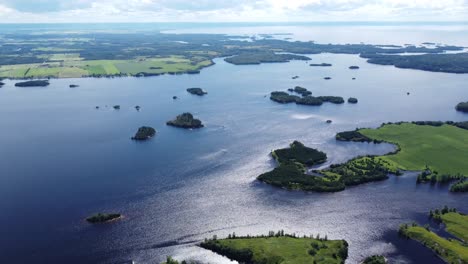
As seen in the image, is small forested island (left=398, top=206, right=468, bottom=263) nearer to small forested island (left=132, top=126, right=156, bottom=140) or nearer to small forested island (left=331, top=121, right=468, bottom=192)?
small forested island (left=331, top=121, right=468, bottom=192)

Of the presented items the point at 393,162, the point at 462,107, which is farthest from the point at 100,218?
the point at 462,107

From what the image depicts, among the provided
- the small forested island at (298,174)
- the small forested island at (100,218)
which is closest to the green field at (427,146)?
the small forested island at (298,174)

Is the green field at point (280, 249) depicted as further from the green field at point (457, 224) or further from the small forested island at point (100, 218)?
the green field at point (457, 224)

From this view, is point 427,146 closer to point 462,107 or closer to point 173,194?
point 462,107

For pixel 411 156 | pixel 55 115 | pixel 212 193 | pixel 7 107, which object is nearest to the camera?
pixel 212 193

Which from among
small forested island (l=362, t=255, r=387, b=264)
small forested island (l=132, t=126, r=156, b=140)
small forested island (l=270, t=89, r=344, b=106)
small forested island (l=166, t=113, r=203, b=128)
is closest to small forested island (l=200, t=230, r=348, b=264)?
small forested island (l=362, t=255, r=387, b=264)

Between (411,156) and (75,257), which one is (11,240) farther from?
(411,156)

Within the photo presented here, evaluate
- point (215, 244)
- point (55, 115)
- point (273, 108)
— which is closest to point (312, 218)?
point (215, 244)
